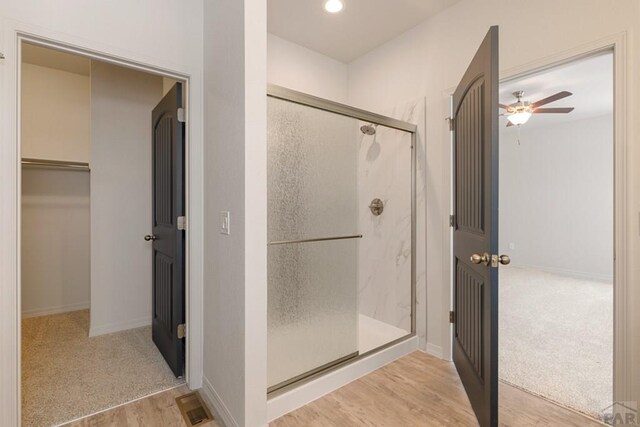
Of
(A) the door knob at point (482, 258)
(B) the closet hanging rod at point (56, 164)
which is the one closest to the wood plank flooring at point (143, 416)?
(A) the door knob at point (482, 258)

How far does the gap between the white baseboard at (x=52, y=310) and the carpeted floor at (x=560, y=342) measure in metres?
4.35

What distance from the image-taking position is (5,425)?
Answer: 1479mm

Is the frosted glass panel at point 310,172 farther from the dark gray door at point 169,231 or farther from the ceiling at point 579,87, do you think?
the ceiling at point 579,87

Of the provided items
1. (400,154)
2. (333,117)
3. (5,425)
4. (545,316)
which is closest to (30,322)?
(5,425)

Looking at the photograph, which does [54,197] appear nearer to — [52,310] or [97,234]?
[97,234]

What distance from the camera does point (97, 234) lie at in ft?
9.97

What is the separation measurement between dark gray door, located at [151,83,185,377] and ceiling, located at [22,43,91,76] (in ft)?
5.01

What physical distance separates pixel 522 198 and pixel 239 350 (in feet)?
20.9

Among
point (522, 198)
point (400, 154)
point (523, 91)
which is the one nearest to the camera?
point (400, 154)

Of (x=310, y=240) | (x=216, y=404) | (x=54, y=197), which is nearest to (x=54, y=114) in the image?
(x=54, y=197)

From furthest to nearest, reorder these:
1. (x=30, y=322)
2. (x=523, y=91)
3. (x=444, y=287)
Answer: (x=523, y=91) → (x=30, y=322) → (x=444, y=287)

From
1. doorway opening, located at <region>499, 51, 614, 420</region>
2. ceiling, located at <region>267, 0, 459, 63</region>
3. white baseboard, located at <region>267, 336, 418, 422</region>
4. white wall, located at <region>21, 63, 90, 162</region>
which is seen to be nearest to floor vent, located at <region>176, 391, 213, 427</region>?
white baseboard, located at <region>267, 336, 418, 422</region>

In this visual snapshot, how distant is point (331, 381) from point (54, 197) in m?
3.59

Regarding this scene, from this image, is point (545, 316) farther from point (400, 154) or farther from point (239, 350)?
point (239, 350)
